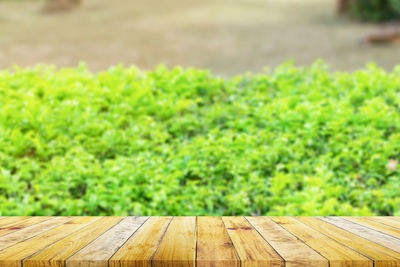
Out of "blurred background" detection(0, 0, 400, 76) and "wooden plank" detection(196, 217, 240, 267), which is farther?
"blurred background" detection(0, 0, 400, 76)

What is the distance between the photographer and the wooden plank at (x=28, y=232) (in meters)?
1.72

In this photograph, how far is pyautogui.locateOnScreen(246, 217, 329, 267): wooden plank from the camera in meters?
1.46

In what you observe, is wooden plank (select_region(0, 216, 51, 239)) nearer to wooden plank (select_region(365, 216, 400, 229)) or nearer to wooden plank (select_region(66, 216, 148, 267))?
wooden plank (select_region(66, 216, 148, 267))

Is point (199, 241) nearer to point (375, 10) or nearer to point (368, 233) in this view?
point (368, 233)

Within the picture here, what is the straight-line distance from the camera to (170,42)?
1145 cm

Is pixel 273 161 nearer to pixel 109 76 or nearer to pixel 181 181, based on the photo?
pixel 181 181

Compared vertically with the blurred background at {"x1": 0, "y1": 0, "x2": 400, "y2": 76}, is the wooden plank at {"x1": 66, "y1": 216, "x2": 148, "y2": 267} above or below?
below

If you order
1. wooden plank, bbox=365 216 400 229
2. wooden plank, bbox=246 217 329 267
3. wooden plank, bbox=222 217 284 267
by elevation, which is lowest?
wooden plank, bbox=365 216 400 229

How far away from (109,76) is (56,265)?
414cm

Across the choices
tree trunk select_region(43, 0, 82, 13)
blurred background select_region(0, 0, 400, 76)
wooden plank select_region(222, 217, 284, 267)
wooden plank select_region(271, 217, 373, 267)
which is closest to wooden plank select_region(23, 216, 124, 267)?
wooden plank select_region(222, 217, 284, 267)

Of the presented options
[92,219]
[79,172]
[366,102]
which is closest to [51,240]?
[92,219]

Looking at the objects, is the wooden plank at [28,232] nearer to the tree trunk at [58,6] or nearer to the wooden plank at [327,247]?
the wooden plank at [327,247]

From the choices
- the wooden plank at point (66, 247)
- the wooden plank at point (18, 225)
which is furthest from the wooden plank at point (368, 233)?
the wooden plank at point (18, 225)

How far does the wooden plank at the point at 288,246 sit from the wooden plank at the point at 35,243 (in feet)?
2.56
